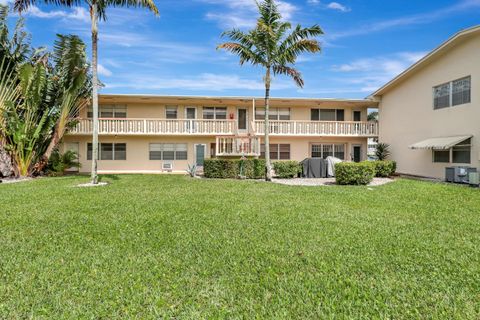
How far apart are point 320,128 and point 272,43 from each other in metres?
9.36

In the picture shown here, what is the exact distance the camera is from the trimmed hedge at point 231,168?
54.1ft

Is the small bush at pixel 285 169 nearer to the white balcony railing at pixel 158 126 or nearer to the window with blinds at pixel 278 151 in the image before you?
the white balcony railing at pixel 158 126

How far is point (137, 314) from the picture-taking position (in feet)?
9.74

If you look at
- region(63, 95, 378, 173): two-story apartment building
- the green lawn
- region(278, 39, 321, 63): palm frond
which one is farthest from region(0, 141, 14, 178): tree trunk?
region(278, 39, 321, 63): palm frond

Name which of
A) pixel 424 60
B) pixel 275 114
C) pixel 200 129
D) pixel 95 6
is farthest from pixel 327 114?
pixel 95 6

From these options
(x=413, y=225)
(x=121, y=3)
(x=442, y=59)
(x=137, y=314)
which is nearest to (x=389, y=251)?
(x=413, y=225)

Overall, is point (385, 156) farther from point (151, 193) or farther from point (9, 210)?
point (9, 210)

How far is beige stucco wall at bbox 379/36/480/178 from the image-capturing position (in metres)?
13.7

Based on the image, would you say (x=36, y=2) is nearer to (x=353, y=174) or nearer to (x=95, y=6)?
(x=95, y=6)

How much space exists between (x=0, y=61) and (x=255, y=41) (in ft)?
44.3

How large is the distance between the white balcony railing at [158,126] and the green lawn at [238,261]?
12.5 m

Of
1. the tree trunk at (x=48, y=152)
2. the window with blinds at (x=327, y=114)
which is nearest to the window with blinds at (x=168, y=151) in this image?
the tree trunk at (x=48, y=152)

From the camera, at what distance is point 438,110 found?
15969mm

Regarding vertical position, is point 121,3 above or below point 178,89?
above
